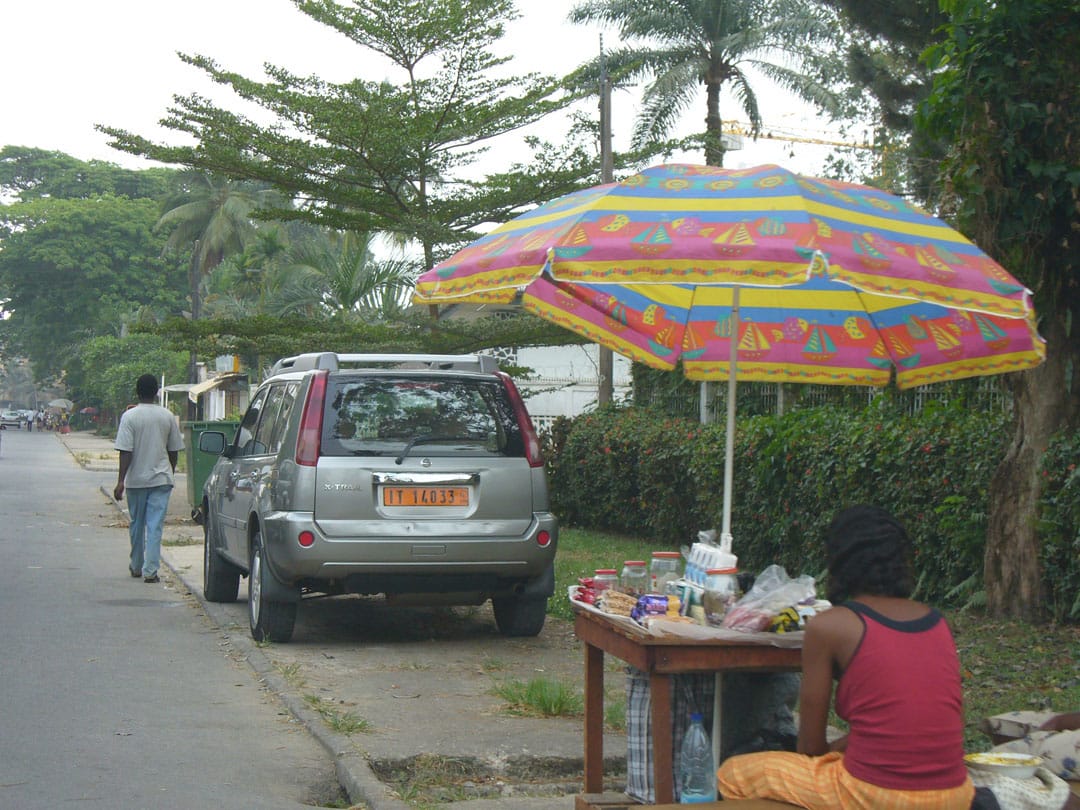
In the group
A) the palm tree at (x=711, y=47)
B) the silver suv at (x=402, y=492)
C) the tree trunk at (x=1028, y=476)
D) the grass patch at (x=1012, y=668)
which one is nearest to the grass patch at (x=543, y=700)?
the silver suv at (x=402, y=492)

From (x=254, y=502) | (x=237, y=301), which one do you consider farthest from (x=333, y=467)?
(x=237, y=301)

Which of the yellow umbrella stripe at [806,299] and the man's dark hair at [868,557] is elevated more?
the yellow umbrella stripe at [806,299]

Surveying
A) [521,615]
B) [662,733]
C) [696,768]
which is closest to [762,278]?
[662,733]

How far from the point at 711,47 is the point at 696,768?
90.1 ft

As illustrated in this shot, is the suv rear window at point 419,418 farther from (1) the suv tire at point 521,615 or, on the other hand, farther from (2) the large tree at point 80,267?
(2) the large tree at point 80,267

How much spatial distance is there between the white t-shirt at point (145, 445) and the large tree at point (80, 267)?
219ft

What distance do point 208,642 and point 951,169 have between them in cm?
608

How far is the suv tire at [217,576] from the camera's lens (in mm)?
10805

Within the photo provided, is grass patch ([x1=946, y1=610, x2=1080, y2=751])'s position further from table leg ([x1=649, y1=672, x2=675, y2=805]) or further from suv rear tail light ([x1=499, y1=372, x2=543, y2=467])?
suv rear tail light ([x1=499, y1=372, x2=543, y2=467])

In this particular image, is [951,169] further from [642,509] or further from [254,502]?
[642,509]

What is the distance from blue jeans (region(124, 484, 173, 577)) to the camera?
39.0ft

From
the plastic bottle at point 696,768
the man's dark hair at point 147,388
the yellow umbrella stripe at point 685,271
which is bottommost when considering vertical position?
the plastic bottle at point 696,768

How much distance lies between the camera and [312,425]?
8250 millimetres

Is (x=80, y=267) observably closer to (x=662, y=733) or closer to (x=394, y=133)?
(x=394, y=133)
